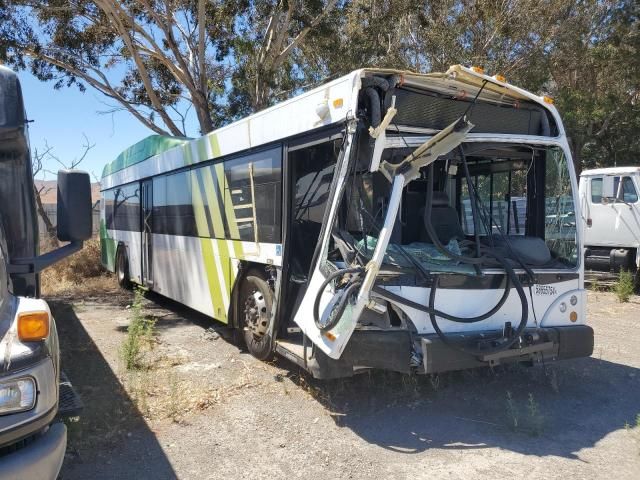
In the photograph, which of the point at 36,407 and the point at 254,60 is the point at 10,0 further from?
the point at 36,407

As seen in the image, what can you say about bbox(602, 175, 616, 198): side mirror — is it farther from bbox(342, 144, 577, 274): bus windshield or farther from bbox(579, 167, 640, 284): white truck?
bbox(342, 144, 577, 274): bus windshield

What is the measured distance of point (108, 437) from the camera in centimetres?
460

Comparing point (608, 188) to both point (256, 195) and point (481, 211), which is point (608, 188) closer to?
point (481, 211)

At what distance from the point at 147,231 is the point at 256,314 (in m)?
4.98

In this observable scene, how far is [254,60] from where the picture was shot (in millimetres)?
16391

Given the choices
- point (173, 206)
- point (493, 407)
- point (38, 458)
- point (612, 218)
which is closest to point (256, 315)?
point (493, 407)

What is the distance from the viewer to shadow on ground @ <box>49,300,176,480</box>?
4105mm

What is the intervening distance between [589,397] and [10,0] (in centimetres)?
1577

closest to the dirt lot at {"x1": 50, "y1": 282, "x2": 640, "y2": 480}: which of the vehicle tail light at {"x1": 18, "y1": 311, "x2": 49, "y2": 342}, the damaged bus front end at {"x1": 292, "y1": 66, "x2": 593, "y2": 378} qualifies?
the damaged bus front end at {"x1": 292, "y1": 66, "x2": 593, "y2": 378}

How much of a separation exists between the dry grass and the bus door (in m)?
3.38

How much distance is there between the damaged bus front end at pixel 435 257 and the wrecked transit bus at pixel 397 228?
0.02 metres

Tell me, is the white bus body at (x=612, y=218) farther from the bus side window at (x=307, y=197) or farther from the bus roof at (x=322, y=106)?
the bus side window at (x=307, y=197)

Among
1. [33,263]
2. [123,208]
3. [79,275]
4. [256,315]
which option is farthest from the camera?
[79,275]

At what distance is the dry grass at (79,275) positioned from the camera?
46.4ft
